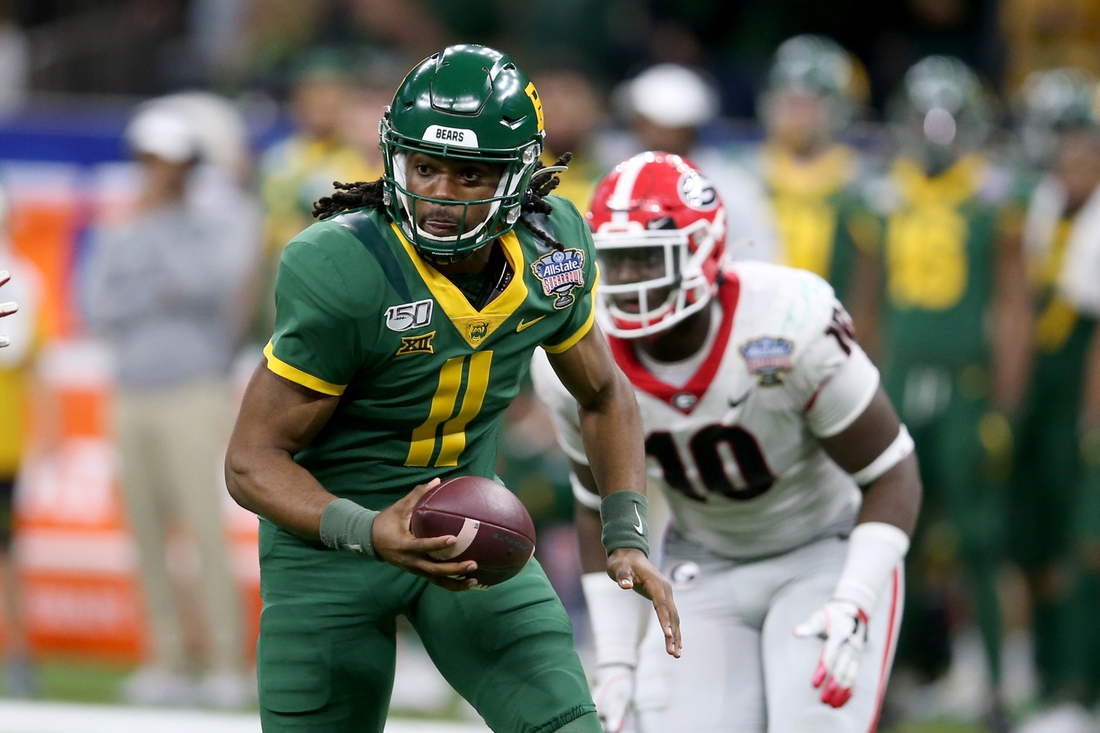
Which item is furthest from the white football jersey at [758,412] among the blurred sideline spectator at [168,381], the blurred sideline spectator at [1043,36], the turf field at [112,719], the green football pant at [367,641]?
the blurred sideline spectator at [1043,36]

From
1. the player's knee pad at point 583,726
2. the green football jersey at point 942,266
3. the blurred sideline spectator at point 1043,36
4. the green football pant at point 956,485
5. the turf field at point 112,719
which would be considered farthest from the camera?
the blurred sideline spectator at point 1043,36

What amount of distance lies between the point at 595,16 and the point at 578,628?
3829mm

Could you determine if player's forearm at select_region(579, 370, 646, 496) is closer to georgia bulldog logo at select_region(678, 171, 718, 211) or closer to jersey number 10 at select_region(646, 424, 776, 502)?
jersey number 10 at select_region(646, 424, 776, 502)

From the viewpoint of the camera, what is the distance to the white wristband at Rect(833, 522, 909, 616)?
3586 mm

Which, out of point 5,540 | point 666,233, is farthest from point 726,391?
point 5,540

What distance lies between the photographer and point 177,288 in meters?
6.67

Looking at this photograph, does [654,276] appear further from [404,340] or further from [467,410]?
[404,340]

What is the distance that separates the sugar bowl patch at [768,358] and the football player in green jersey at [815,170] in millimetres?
3027

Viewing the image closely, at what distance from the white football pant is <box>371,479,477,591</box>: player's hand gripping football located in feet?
3.64

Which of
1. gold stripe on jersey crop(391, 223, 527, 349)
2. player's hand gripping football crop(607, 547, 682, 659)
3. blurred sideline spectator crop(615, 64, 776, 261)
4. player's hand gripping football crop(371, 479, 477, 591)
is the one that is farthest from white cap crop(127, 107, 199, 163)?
player's hand gripping football crop(371, 479, 477, 591)

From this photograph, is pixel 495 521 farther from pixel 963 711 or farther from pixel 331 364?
pixel 963 711

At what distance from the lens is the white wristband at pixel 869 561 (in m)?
3.59

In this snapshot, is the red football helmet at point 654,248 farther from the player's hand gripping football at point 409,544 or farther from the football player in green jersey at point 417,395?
the player's hand gripping football at point 409,544

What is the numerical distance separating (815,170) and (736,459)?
11.1 ft
